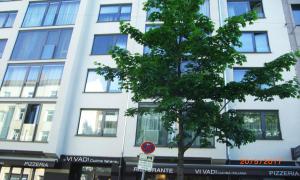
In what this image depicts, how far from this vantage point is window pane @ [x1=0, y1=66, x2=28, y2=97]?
1930 cm

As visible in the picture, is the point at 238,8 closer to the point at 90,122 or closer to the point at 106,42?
the point at 106,42

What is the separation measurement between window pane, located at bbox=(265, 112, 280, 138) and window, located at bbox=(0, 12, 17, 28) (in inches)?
733

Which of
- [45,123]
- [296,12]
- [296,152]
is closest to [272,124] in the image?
[296,152]

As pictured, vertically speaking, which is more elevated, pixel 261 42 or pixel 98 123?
pixel 261 42

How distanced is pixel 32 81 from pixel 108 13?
698 centimetres

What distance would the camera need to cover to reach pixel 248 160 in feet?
51.2

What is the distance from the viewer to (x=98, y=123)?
1795 cm

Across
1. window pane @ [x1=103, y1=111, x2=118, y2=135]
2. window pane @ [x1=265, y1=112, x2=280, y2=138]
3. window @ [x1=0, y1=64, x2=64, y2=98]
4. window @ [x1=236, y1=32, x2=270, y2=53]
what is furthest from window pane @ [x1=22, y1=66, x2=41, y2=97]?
window pane @ [x1=265, y1=112, x2=280, y2=138]

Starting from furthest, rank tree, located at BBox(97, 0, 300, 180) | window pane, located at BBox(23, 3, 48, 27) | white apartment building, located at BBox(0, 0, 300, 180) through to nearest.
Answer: window pane, located at BBox(23, 3, 48, 27) → white apartment building, located at BBox(0, 0, 300, 180) → tree, located at BBox(97, 0, 300, 180)

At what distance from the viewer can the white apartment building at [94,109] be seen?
52.3ft

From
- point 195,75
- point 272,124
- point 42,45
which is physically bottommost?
point 195,75

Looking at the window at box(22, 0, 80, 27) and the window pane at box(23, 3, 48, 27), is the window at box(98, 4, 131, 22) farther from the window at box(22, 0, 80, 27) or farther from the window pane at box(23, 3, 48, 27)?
the window pane at box(23, 3, 48, 27)

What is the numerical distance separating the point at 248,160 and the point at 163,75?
8.29 meters

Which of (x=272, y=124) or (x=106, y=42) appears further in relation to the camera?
(x=106, y=42)
